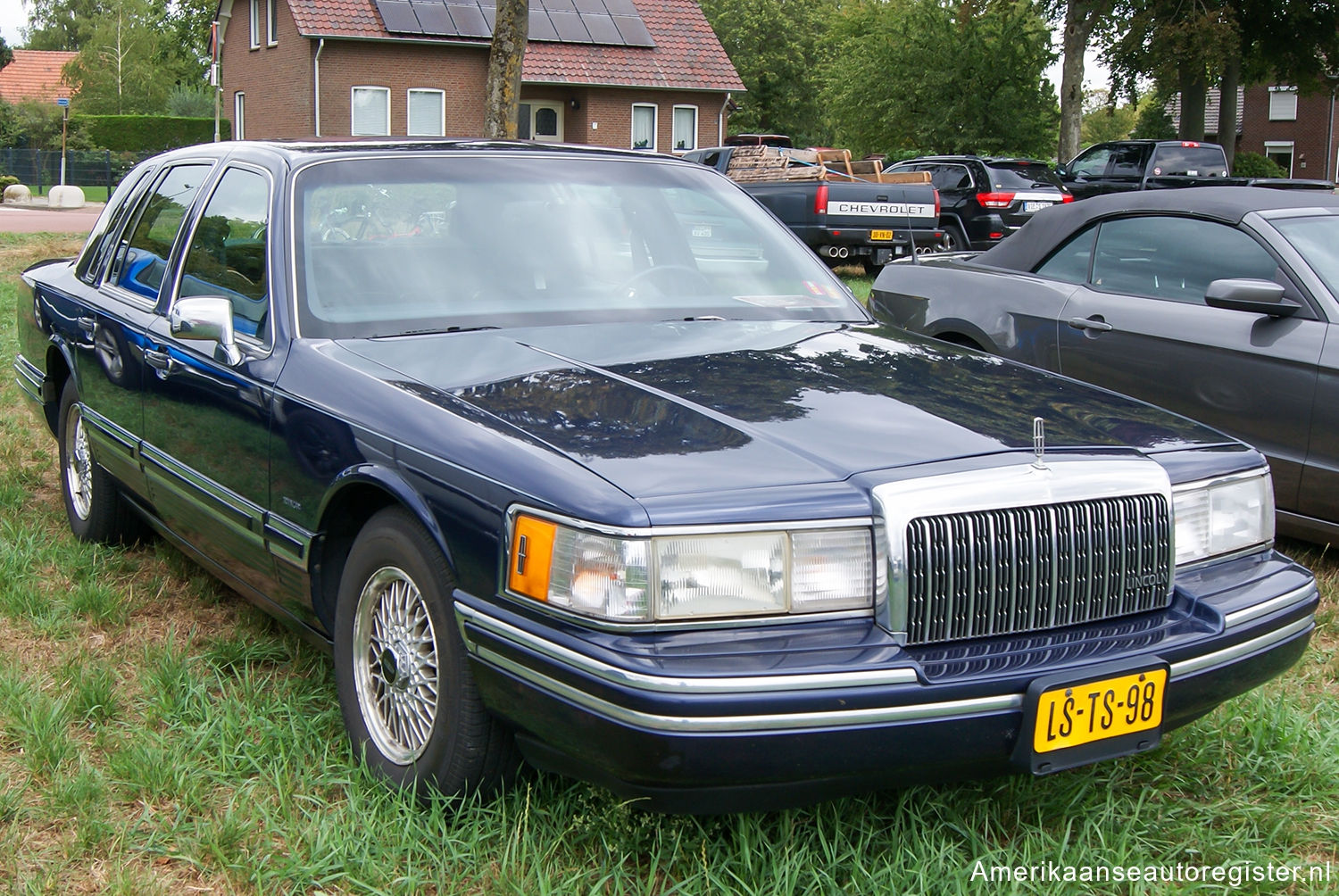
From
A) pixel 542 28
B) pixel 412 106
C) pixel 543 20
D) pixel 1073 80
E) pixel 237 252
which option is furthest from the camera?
pixel 543 20

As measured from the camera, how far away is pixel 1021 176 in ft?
61.6

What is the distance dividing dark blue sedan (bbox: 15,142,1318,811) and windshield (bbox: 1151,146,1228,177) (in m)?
18.9

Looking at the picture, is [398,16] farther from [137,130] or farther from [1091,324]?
[1091,324]

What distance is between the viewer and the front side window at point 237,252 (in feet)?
11.7

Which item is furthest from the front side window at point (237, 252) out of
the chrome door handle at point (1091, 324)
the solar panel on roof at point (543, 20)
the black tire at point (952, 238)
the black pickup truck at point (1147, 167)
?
the solar panel on roof at point (543, 20)

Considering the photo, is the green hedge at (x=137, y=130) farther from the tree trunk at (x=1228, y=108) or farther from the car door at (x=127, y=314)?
the car door at (x=127, y=314)

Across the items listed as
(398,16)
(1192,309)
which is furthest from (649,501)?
(398,16)

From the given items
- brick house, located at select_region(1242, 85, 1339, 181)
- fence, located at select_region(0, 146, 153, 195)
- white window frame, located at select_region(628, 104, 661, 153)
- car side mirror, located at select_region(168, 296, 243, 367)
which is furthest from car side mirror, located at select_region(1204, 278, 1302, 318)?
brick house, located at select_region(1242, 85, 1339, 181)

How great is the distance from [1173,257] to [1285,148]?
49544 mm

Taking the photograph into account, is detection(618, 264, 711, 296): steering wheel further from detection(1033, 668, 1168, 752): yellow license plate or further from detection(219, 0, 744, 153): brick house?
detection(219, 0, 744, 153): brick house

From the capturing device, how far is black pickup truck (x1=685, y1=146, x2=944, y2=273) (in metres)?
14.7

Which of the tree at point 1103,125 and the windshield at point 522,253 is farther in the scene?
the tree at point 1103,125

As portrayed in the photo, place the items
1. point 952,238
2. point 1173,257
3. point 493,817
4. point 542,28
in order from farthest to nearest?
point 542,28
point 952,238
point 1173,257
point 493,817

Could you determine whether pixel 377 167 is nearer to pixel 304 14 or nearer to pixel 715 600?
pixel 715 600
